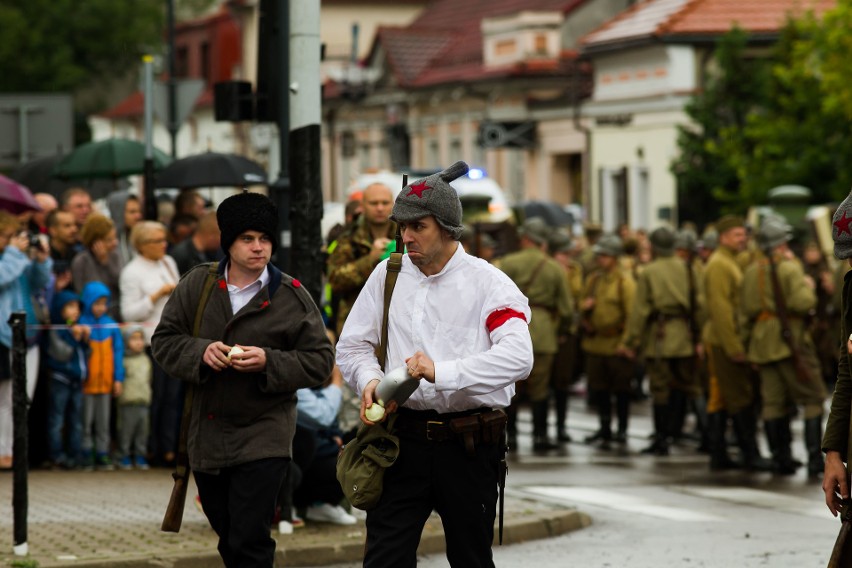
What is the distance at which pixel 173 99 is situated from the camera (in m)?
20.2

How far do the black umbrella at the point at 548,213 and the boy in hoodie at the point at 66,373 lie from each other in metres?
18.4

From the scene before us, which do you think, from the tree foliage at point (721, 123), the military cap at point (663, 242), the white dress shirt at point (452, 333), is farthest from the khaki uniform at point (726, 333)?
the tree foliage at point (721, 123)

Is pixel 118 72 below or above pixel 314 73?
above

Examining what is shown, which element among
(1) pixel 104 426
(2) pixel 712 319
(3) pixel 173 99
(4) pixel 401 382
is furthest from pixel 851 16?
(4) pixel 401 382

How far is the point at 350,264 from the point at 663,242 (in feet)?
20.3

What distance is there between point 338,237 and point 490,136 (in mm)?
16326

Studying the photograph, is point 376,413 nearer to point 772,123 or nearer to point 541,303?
point 541,303

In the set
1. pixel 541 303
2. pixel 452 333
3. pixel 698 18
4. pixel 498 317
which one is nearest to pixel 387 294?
pixel 452 333

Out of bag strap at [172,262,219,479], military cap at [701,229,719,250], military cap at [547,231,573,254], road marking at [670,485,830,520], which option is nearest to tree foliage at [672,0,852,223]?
military cap at [701,229,719,250]

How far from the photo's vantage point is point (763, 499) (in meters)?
13.7

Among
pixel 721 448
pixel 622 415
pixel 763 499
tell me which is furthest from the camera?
pixel 622 415

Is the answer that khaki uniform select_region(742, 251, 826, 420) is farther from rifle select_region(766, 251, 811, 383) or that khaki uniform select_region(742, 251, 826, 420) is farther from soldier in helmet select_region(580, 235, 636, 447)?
soldier in helmet select_region(580, 235, 636, 447)

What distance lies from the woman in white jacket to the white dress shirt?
23.3 feet

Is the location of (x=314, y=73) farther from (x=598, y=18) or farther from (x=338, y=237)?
(x=598, y=18)
